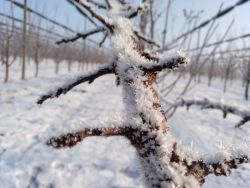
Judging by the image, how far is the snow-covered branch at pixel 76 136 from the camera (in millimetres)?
638

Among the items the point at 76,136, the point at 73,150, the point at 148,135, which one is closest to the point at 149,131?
the point at 148,135

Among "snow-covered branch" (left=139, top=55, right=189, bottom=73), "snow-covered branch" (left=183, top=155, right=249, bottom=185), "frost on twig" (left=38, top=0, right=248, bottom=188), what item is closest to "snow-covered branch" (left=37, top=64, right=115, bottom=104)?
"frost on twig" (left=38, top=0, right=248, bottom=188)

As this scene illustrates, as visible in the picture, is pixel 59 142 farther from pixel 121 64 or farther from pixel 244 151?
pixel 244 151

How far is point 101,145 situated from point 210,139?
1972mm

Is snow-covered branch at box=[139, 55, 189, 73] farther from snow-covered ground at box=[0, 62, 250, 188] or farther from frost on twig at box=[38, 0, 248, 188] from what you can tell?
snow-covered ground at box=[0, 62, 250, 188]

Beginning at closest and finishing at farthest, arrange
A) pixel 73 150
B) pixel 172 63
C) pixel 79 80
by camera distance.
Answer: pixel 172 63 < pixel 79 80 < pixel 73 150

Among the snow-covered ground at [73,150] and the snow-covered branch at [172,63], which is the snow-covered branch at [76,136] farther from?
the snow-covered branch at [172,63]

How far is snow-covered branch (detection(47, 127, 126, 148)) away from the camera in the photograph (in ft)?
2.09

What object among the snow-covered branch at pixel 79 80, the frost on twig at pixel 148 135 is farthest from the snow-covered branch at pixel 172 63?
the snow-covered branch at pixel 79 80

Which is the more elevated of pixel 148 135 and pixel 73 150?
pixel 148 135

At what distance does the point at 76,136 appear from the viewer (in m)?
0.64

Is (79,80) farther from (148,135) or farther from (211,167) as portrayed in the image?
(211,167)

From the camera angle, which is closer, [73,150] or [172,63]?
[172,63]

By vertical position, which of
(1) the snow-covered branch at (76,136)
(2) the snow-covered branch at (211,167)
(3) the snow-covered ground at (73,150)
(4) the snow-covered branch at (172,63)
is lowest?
(3) the snow-covered ground at (73,150)
